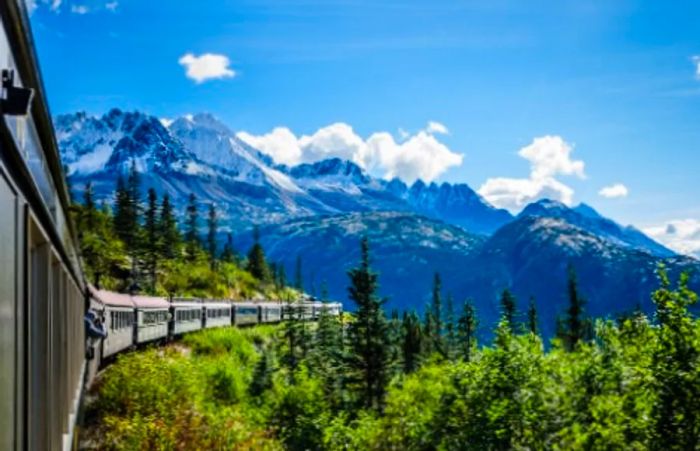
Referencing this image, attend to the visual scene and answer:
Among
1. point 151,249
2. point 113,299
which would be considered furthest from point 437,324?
point 113,299

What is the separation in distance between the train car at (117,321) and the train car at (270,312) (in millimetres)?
Answer: 47444

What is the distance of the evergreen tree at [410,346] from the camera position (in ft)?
255

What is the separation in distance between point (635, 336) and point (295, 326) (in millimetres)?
42710

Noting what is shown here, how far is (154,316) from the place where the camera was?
125 ft

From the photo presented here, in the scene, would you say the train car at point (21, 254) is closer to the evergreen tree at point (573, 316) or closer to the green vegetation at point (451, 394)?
the green vegetation at point (451, 394)

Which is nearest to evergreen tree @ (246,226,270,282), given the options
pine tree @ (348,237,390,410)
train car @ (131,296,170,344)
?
pine tree @ (348,237,390,410)

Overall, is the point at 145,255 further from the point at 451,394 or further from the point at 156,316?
the point at 451,394

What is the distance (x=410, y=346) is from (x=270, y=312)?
682 inches

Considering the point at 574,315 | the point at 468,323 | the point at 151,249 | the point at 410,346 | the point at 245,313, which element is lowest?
the point at 410,346

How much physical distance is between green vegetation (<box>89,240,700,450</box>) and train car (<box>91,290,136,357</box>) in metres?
1.19

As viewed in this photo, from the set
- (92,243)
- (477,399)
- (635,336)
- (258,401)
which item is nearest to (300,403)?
(258,401)

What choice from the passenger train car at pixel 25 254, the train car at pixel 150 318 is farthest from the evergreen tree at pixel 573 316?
the passenger train car at pixel 25 254

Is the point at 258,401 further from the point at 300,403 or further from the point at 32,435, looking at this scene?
the point at 32,435

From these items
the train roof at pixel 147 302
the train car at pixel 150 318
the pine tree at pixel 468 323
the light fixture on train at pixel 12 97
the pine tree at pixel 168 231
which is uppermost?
the pine tree at pixel 168 231
